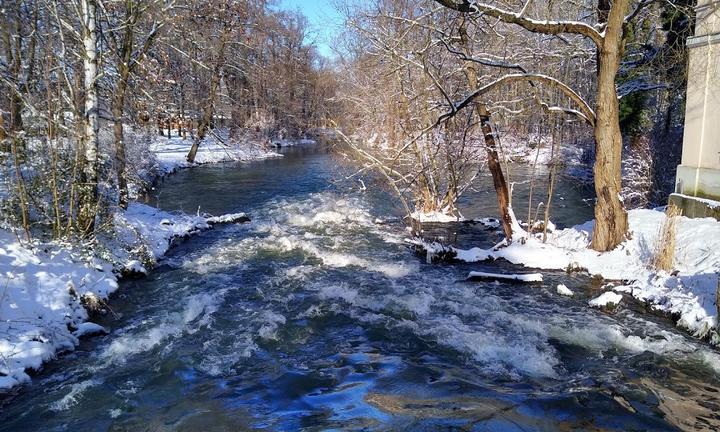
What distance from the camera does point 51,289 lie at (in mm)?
7148

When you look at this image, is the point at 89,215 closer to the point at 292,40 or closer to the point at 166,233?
the point at 166,233

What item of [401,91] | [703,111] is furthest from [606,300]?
[401,91]

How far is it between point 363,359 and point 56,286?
485 centimetres

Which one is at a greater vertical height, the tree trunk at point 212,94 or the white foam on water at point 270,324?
the tree trunk at point 212,94

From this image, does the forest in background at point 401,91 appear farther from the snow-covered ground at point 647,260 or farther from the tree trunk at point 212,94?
the snow-covered ground at point 647,260

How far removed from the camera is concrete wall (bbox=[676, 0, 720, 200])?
32.8ft

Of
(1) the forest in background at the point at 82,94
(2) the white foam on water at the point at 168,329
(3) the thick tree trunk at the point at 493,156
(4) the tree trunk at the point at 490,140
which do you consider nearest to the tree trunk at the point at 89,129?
(1) the forest in background at the point at 82,94

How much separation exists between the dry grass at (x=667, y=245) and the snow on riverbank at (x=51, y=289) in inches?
363

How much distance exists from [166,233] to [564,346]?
32.7ft

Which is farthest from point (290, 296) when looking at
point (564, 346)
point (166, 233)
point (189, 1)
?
point (189, 1)

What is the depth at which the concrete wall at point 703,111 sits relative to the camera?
32.8ft

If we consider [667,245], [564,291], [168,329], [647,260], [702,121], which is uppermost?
[702,121]

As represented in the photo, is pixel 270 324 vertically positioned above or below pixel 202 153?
below

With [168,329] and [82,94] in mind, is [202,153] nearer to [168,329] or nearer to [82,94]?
[82,94]
